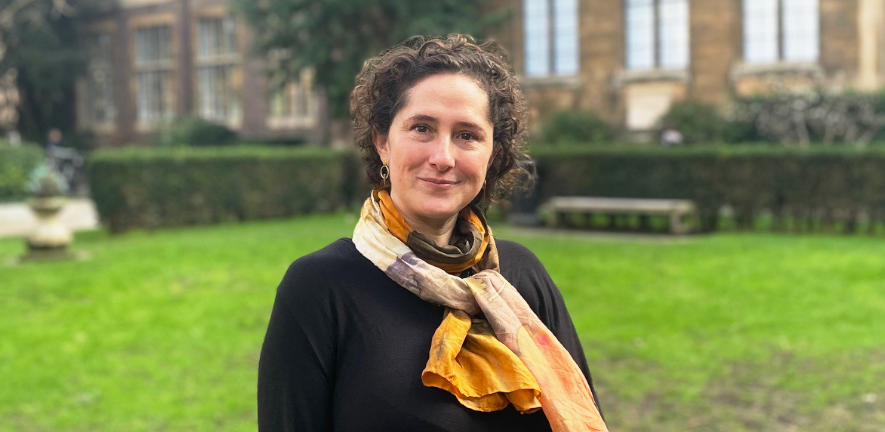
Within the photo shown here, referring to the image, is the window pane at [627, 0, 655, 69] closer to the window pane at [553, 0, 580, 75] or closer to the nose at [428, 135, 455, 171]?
the window pane at [553, 0, 580, 75]

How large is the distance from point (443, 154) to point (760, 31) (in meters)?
18.6

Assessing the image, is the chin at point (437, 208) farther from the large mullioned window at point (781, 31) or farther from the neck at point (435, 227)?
the large mullioned window at point (781, 31)

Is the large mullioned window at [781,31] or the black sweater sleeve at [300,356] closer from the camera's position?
the black sweater sleeve at [300,356]

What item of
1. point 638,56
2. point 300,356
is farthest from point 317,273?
point 638,56

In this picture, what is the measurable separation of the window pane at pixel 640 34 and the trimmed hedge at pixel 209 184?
264 inches

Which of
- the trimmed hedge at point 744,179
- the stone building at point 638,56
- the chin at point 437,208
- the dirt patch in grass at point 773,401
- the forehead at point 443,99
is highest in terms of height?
the stone building at point 638,56

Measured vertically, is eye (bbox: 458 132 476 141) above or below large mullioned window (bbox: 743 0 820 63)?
below

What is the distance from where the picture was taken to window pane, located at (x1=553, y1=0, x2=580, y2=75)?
71.9 feet

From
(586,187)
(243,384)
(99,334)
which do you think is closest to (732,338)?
(243,384)

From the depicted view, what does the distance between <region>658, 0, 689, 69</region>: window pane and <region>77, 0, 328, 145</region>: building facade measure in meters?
10.1

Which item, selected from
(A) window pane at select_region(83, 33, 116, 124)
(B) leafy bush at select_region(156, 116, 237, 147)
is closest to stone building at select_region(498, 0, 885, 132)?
(B) leafy bush at select_region(156, 116, 237, 147)

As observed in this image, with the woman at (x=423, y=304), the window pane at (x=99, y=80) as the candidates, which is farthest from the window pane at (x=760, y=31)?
the window pane at (x=99, y=80)

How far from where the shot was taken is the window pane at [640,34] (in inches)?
821

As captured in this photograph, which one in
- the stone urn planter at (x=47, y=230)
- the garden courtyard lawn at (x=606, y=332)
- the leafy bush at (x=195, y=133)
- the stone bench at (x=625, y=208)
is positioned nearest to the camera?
the garden courtyard lawn at (x=606, y=332)
